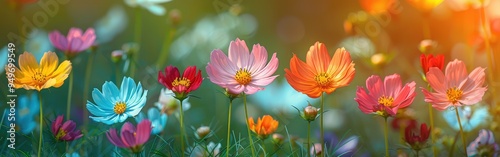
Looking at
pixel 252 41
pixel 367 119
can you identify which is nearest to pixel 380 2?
pixel 367 119

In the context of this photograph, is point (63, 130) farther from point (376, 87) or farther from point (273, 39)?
point (273, 39)

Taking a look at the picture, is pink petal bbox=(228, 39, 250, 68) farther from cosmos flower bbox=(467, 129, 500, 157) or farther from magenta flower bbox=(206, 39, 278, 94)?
cosmos flower bbox=(467, 129, 500, 157)

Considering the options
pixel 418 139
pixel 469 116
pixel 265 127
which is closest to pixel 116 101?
pixel 265 127

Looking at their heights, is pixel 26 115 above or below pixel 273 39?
below

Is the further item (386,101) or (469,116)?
(469,116)

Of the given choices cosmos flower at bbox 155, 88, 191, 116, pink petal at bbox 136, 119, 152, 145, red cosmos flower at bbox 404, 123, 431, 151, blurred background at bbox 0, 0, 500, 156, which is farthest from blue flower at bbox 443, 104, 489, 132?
pink petal at bbox 136, 119, 152, 145
